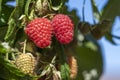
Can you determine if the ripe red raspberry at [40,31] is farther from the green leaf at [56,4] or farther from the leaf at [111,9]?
the leaf at [111,9]

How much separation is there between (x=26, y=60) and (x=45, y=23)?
6.4 inches

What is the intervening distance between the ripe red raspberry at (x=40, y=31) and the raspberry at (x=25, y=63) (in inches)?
2.8

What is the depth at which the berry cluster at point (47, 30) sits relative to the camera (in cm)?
177

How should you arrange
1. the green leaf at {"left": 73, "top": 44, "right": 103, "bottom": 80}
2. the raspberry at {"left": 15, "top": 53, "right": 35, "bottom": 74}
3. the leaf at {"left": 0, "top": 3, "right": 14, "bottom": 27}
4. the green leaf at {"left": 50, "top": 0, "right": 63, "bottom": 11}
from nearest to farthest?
the raspberry at {"left": 15, "top": 53, "right": 35, "bottom": 74} < the green leaf at {"left": 50, "top": 0, "right": 63, "bottom": 11} < the leaf at {"left": 0, "top": 3, "right": 14, "bottom": 27} < the green leaf at {"left": 73, "top": 44, "right": 103, "bottom": 80}

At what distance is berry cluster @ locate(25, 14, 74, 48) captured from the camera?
1766mm

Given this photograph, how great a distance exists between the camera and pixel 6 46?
6.20 feet

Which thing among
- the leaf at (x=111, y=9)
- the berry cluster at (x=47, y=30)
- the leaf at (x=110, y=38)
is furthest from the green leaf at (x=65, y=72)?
the leaf at (x=111, y=9)

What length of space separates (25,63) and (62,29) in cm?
20

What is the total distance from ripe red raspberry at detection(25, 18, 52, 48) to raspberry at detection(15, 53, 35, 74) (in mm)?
70

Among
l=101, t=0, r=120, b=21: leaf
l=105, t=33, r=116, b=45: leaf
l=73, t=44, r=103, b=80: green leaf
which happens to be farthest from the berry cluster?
l=73, t=44, r=103, b=80: green leaf

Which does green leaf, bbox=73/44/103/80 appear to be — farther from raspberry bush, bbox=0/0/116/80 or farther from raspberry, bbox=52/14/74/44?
raspberry, bbox=52/14/74/44

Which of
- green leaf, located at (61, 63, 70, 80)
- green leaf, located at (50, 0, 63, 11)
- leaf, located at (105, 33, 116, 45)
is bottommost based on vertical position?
leaf, located at (105, 33, 116, 45)

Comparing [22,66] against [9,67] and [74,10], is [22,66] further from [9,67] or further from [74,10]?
[74,10]

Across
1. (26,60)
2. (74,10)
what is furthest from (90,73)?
(26,60)
